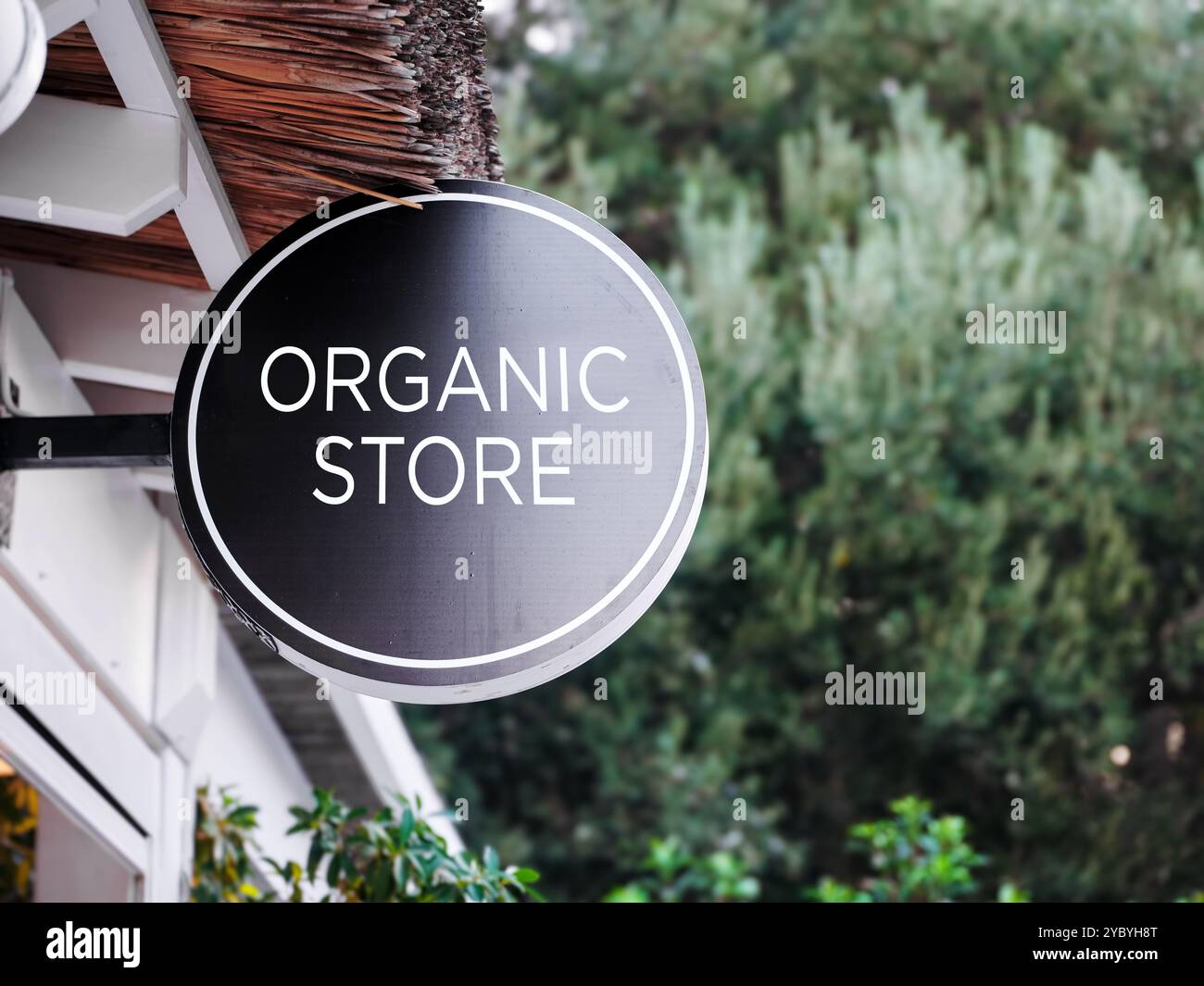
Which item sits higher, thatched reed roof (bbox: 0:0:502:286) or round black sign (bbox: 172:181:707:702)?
thatched reed roof (bbox: 0:0:502:286)

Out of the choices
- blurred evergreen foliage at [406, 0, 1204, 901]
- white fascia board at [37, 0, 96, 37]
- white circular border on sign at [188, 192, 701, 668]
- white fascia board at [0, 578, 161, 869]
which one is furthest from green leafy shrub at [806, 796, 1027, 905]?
white fascia board at [37, 0, 96, 37]

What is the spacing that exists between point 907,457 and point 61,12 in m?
7.72

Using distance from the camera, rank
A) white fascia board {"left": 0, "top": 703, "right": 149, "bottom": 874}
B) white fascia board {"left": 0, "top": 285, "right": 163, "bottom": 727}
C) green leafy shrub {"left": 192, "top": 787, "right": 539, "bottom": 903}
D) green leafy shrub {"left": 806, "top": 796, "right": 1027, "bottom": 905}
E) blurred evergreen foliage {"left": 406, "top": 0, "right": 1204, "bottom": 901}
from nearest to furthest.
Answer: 1. white fascia board {"left": 0, "top": 703, "right": 149, "bottom": 874}
2. white fascia board {"left": 0, "top": 285, "right": 163, "bottom": 727}
3. green leafy shrub {"left": 192, "top": 787, "right": 539, "bottom": 903}
4. green leafy shrub {"left": 806, "top": 796, "right": 1027, "bottom": 905}
5. blurred evergreen foliage {"left": 406, "top": 0, "right": 1204, "bottom": 901}

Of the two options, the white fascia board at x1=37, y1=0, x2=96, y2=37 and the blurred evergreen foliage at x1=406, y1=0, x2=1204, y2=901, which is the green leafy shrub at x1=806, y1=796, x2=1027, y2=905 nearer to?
the blurred evergreen foliage at x1=406, y1=0, x2=1204, y2=901

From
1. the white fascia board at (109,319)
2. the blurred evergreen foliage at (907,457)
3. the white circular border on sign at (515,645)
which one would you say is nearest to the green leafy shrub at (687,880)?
the blurred evergreen foliage at (907,457)

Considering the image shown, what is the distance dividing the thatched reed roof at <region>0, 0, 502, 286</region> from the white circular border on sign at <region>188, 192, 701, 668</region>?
0.09 metres

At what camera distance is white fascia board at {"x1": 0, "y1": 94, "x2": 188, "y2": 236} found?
1.86 metres

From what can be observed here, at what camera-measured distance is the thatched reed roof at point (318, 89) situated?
1664 mm

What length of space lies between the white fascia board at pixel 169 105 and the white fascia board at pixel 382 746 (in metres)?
1.63

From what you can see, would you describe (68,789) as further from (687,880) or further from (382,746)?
(687,880)

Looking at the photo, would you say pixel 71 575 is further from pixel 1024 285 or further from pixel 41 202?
pixel 1024 285

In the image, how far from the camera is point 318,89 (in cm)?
171

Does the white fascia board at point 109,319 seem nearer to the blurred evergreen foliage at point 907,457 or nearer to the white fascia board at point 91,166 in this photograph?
the white fascia board at point 91,166

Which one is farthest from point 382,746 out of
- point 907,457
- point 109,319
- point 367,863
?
point 907,457
